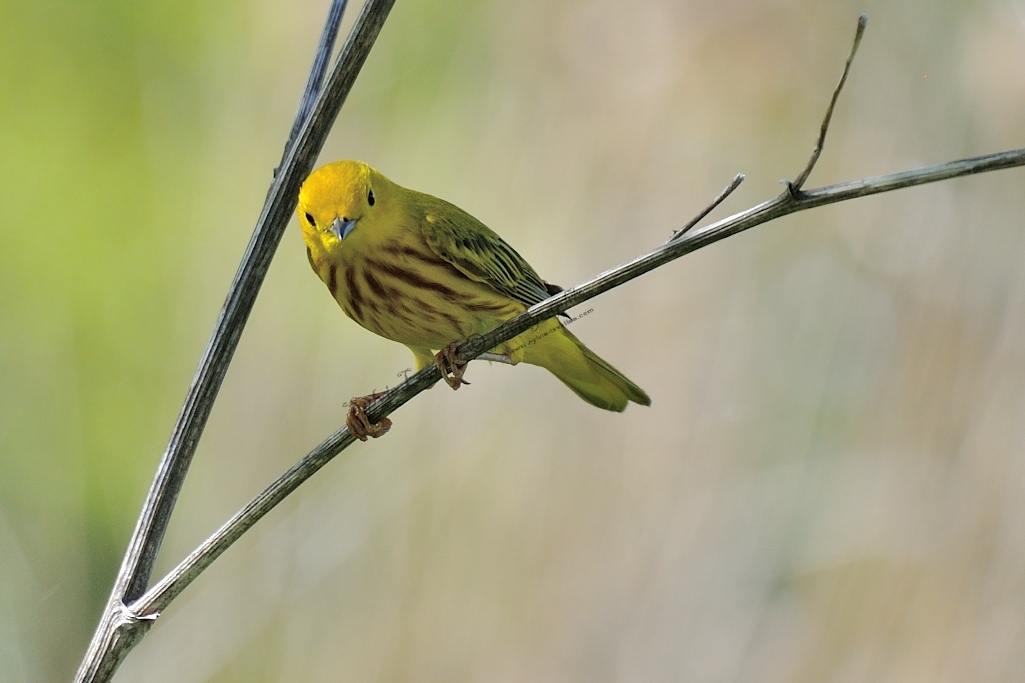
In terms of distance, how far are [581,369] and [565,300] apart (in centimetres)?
121

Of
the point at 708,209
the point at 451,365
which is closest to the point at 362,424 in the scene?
the point at 451,365

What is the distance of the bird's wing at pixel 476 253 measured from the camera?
7.88ft

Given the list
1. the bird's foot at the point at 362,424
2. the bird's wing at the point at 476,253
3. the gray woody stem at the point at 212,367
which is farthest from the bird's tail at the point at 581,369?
the gray woody stem at the point at 212,367

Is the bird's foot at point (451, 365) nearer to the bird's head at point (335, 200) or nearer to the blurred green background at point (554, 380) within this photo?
the bird's head at point (335, 200)

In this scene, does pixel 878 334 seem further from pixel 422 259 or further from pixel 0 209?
pixel 0 209

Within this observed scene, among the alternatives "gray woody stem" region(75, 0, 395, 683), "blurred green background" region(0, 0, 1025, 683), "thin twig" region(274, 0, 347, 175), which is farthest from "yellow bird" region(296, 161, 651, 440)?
"blurred green background" region(0, 0, 1025, 683)

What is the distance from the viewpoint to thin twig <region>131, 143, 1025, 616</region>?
119 cm

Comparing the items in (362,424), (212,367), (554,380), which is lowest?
(212,367)

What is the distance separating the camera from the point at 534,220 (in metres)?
3.74

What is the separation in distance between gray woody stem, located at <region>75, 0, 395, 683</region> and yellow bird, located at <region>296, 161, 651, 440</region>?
0.62 meters

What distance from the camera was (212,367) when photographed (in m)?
1.48

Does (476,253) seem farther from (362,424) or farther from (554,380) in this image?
(554,380)

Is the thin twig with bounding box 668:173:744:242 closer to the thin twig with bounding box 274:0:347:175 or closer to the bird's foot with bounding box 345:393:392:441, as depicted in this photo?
the thin twig with bounding box 274:0:347:175

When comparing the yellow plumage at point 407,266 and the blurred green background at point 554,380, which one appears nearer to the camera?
the yellow plumage at point 407,266
